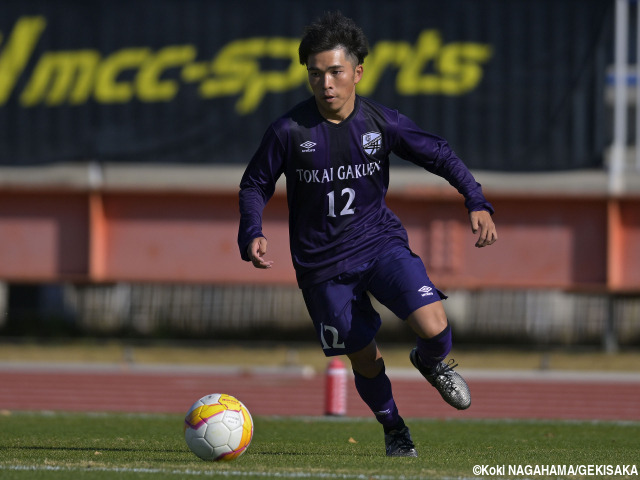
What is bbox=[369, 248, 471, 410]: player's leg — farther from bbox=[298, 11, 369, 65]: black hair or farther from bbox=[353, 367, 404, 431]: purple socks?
bbox=[298, 11, 369, 65]: black hair

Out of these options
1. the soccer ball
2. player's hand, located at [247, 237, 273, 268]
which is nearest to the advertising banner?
the soccer ball

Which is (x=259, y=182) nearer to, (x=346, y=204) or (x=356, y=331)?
(x=346, y=204)

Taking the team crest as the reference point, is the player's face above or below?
above

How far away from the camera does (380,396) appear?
23.9 ft

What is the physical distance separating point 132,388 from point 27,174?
5.83 m

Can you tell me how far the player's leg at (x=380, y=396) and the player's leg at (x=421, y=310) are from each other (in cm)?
27

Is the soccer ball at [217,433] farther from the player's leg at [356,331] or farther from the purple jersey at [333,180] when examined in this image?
the purple jersey at [333,180]

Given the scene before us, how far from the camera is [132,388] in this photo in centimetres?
1527

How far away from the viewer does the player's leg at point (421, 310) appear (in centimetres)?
686

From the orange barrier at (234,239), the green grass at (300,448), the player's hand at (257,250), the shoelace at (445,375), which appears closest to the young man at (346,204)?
the shoelace at (445,375)

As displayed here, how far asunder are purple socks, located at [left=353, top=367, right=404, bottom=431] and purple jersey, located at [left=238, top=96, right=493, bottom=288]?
2.53 ft

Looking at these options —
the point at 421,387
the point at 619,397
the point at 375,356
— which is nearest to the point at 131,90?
the point at 421,387

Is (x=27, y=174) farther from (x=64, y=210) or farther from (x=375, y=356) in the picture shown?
(x=375, y=356)

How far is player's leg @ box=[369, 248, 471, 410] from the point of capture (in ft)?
22.5
